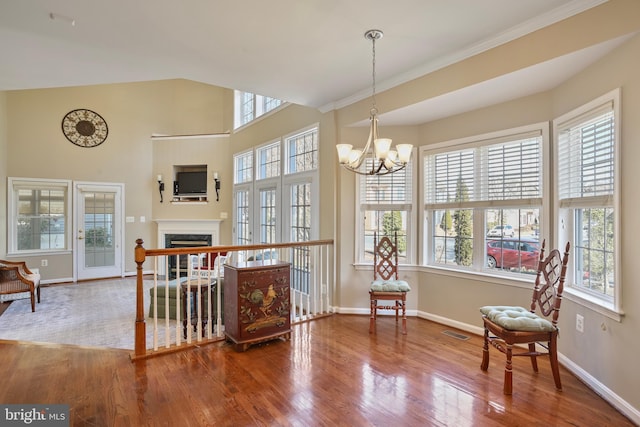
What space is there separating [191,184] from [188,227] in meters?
0.99

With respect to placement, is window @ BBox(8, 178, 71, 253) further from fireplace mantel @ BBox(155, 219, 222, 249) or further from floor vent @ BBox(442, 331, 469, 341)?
floor vent @ BBox(442, 331, 469, 341)

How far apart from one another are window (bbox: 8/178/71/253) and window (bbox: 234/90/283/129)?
368 centimetres

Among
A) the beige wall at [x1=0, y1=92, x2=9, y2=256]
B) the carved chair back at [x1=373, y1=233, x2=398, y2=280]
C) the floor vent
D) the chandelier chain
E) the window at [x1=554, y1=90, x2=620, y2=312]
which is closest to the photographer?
the window at [x1=554, y1=90, x2=620, y2=312]

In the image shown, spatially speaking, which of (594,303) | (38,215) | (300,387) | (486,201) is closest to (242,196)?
(38,215)

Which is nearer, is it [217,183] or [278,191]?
[278,191]

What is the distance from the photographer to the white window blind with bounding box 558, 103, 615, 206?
2404 mm

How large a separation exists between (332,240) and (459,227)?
5.10 ft

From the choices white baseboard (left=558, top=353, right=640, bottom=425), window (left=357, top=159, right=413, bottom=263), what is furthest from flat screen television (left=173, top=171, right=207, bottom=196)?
white baseboard (left=558, top=353, right=640, bottom=425)

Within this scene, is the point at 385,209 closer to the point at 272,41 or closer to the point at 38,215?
the point at 272,41

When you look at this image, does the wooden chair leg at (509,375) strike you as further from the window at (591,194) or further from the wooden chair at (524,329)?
the window at (591,194)

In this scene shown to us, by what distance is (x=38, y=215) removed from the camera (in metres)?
6.32

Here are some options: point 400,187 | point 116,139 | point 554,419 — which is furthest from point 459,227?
point 116,139

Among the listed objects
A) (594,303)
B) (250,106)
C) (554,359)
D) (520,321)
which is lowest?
(554,359)

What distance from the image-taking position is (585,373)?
99.7 inches
